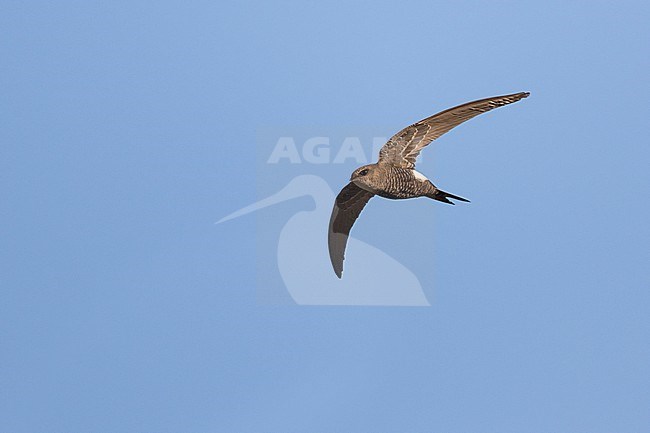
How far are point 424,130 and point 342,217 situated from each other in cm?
149

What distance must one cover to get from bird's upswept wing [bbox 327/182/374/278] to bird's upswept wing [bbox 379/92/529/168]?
0.85 metres

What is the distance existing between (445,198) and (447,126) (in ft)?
1.77

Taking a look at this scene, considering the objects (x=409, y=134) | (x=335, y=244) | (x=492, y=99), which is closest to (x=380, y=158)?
(x=409, y=134)

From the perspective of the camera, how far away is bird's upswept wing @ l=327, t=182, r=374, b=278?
26.0 feet

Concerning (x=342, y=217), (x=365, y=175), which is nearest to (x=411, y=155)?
(x=365, y=175)

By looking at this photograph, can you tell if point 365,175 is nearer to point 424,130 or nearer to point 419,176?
point 419,176

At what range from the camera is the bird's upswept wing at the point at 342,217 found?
792 cm

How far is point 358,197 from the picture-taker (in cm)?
796

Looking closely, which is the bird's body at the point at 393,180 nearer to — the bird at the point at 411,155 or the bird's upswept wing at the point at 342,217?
the bird at the point at 411,155

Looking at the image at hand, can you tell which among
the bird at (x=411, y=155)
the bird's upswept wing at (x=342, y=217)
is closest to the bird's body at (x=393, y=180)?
the bird at (x=411, y=155)

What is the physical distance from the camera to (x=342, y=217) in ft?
26.9

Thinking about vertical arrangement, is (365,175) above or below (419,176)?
above

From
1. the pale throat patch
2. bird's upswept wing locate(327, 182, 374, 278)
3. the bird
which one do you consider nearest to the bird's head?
the bird

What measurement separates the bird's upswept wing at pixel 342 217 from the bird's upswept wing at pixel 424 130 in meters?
0.85
